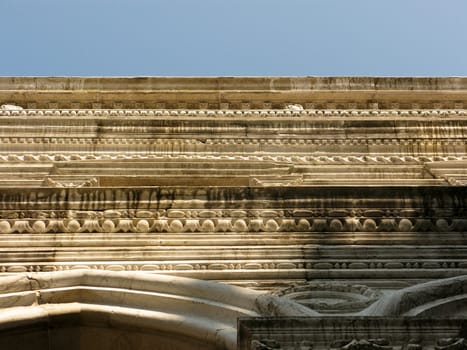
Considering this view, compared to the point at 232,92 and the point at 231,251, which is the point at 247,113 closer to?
the point at 232,92

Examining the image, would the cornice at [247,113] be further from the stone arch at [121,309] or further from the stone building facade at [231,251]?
the stone arch at [121,309]

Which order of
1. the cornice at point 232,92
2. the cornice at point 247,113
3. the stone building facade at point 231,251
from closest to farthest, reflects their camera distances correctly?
the stone building facade at point 231,251
the cornice at point 247,113
the cornice at point 232,92

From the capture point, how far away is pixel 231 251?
9.64m

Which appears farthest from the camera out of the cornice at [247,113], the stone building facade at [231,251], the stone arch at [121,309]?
the cornice at [247,113]

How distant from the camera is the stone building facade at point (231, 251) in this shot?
26.5 ft

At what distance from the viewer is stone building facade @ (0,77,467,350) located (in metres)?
8.06

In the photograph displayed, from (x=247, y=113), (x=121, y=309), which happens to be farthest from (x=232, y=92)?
(x=121, y=309)

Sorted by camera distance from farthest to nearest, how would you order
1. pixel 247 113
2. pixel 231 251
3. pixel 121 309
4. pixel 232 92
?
pixel 232 92 < pixel 247 113 < pixel 231 251 < pixel 121 309

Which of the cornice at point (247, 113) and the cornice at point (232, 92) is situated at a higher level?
the cornice at point (232, 92)

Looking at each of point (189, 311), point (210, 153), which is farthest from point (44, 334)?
point (210, 153)

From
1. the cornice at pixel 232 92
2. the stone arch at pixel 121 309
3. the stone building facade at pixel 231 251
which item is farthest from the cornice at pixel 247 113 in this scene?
the stone arch at pixel 121 309

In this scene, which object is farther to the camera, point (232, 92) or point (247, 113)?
point (232, 92)

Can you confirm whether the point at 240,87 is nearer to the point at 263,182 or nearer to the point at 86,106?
the point at 86,106

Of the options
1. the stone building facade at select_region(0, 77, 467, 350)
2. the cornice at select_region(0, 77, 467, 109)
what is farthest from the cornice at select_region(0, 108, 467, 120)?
the stone building facade at select_region(0, 77, 467, 350)
